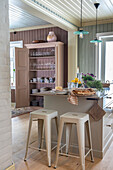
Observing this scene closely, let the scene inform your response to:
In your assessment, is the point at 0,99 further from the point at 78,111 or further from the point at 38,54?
the point at 38,54

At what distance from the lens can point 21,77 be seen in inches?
286

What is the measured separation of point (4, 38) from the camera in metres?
2.28

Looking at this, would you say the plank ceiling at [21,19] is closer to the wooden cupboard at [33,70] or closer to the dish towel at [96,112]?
the wooden cupboard at [33,70]

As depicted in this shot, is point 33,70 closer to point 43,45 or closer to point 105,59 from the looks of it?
point 43,45

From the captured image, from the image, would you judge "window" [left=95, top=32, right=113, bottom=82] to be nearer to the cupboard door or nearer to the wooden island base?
the cupboard door

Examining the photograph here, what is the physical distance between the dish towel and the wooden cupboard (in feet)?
13.0

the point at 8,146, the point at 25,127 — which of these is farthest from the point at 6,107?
the point at 25,127

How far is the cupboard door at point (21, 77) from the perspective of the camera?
7.16 m

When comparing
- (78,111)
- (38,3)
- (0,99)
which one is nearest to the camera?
(0,99)

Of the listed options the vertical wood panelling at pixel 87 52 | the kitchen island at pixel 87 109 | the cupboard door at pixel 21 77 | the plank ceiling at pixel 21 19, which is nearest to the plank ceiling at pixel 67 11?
the plank ceiling at pixel 21 19

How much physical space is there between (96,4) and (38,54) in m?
3.11

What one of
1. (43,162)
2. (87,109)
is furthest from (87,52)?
(43,162)

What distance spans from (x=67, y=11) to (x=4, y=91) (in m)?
3.86

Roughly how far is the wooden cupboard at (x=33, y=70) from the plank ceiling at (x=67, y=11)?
980 mm
